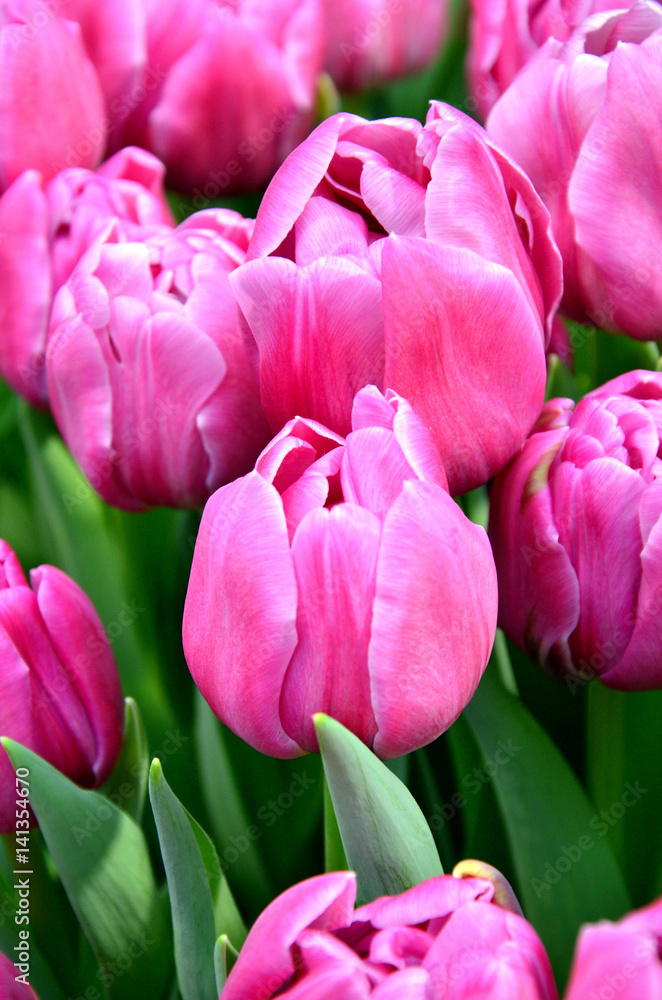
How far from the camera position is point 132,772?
0.53 meters

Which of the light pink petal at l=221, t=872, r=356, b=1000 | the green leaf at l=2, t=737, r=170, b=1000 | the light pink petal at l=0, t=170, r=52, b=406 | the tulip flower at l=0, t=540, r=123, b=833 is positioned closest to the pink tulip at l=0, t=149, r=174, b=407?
the light pink petal at l=0, t=170, r=52, b=406

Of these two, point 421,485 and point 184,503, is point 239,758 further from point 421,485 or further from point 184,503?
point 421,485

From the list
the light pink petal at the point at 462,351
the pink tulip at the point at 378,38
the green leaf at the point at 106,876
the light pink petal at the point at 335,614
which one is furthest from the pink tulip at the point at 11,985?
the pink tulip at the point at 378,38

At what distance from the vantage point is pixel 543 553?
0.41 meters

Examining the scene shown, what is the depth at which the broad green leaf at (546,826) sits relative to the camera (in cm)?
46

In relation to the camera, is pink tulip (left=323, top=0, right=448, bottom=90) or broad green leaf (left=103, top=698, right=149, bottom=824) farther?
pink tulip (left=323, top=0, right=448, bottom=90)

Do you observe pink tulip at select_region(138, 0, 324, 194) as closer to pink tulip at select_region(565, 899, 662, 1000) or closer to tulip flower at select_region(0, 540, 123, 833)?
tulip flower at select_region(0, 540, 123, 833)

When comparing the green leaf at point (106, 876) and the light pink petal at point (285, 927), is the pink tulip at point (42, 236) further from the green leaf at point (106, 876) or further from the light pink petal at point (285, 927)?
the light pink petal at point (285, 927)

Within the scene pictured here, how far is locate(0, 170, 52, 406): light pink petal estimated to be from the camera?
0.56 meters

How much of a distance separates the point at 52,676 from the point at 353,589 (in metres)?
0.19

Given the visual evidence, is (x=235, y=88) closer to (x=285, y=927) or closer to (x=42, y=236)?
(x=42, y=236)

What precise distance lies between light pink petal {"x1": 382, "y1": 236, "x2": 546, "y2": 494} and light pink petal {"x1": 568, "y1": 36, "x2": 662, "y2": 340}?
0.26 feet

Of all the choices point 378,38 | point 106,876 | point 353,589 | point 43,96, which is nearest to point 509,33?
point 378,38

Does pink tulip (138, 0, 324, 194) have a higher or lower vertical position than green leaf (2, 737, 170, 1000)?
higher
